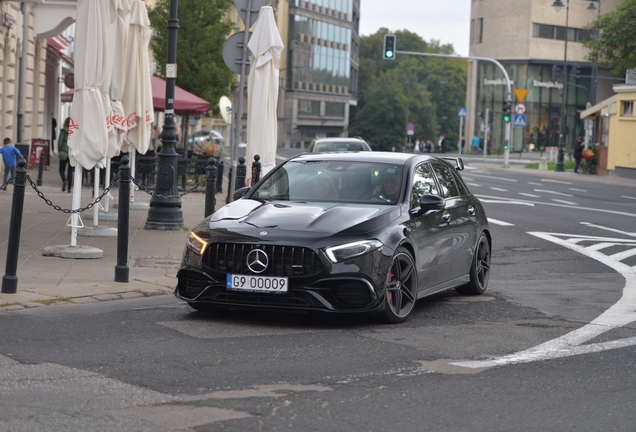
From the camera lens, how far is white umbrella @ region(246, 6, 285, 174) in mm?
17922

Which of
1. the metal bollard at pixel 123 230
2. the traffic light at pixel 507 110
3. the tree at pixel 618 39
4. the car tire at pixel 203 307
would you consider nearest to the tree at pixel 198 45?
the tree at pixel 618 39

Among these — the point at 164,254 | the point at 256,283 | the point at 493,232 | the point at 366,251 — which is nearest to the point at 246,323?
the point at 256,283

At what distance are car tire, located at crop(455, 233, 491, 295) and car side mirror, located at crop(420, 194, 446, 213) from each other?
4.49ft

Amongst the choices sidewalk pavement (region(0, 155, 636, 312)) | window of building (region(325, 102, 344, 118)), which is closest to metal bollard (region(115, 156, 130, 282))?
sidewalk pavement (region(0, 155, 636, 312))

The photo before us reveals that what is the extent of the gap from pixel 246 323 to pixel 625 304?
3.81 m

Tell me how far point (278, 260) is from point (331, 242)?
1.38ft

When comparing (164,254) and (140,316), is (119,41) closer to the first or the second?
(164,254)

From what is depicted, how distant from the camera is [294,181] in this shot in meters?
9.68

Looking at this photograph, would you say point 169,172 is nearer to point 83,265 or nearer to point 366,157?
point 83,265

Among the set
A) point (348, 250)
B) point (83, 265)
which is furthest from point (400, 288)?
point (83, 265)

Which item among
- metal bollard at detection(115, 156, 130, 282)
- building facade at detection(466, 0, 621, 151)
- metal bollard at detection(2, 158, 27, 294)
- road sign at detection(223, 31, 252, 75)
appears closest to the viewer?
metal bollard at detection(2, 158, 27, 294)

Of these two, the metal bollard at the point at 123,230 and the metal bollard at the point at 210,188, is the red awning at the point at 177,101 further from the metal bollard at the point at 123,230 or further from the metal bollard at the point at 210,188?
the metal bollard at the point at 123,230

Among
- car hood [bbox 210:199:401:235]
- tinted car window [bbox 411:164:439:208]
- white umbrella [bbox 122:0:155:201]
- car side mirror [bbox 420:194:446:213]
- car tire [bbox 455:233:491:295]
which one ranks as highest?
white umbrella [bbox 122:0:155:201]

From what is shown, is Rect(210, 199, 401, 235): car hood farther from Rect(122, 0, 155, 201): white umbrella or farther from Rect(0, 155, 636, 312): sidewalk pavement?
Rect(122, 0, 155, 201): white umbrella
